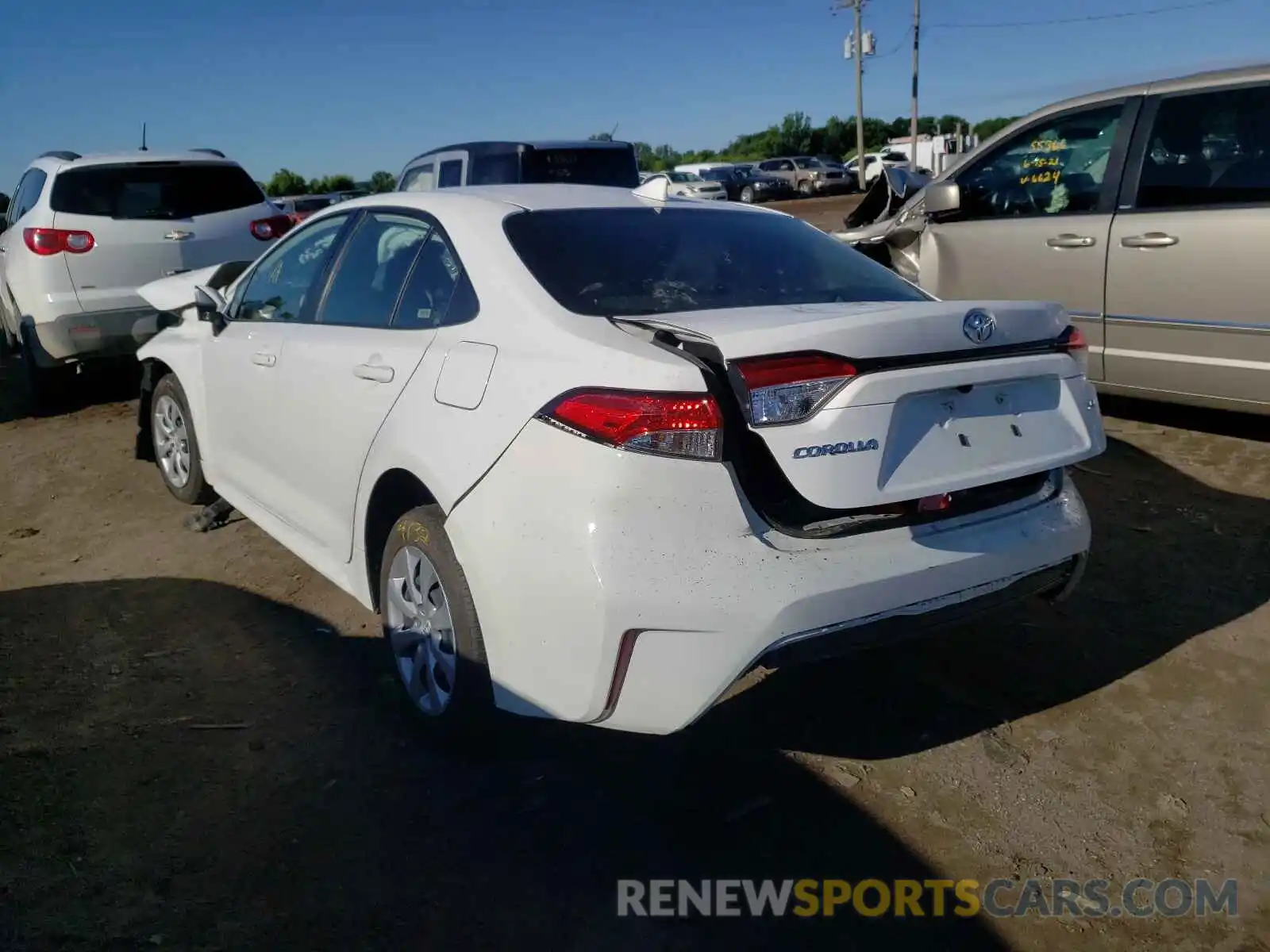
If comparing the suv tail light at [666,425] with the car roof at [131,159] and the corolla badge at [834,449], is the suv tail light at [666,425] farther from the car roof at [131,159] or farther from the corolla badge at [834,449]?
the car roof at [131,159]

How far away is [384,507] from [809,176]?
4137cm

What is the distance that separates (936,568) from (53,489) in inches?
210

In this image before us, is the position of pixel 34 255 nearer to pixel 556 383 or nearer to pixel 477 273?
pixel 477 273

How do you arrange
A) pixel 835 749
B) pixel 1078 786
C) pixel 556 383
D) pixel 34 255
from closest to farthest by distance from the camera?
1. pixel 556 383
2. pixel 1078 786
3. pixel 835 749
4. pixel 34 255

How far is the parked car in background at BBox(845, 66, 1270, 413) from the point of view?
498 cm

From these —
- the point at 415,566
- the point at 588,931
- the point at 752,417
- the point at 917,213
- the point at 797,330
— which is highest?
the point at 917,213

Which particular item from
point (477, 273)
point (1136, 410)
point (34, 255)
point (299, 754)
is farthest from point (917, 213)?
point (34, 255)

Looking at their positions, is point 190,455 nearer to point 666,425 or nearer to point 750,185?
point 666,425

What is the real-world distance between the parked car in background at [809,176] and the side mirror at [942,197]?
3717cm

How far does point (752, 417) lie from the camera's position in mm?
2430

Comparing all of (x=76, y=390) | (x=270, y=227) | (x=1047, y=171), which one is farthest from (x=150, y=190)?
(x=1047, y=171)

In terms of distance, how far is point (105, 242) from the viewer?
24.5ft

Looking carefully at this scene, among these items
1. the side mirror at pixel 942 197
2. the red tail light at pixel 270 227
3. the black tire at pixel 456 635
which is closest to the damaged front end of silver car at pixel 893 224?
the side mirror at pixel 942 197
